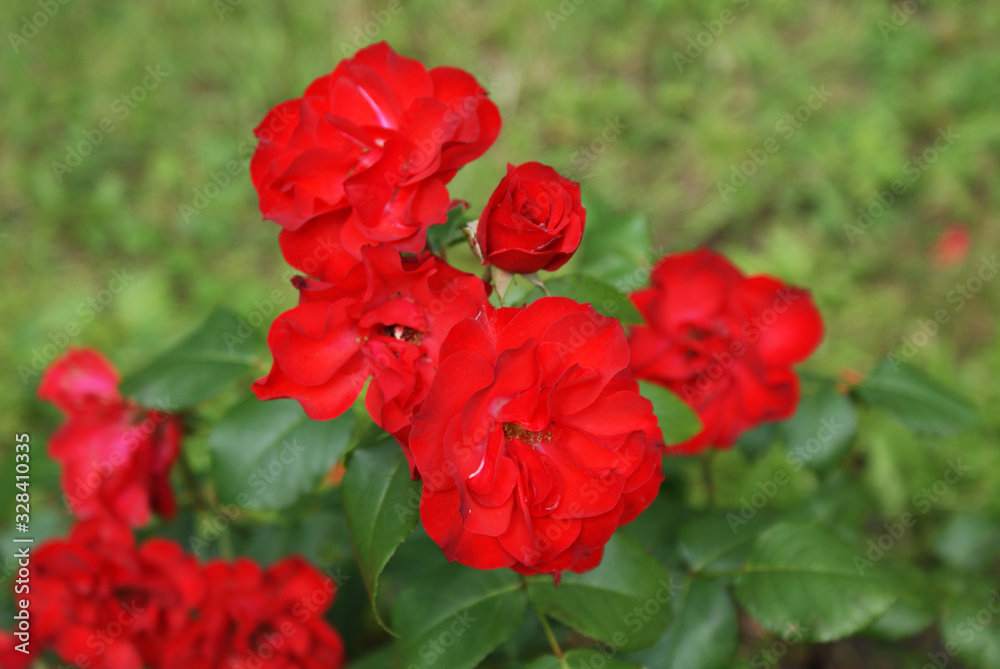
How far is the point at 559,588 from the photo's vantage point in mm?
1075

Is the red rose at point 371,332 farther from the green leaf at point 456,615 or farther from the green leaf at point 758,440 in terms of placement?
the green leaf at point 758,440

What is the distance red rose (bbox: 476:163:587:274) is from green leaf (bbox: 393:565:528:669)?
494 mm

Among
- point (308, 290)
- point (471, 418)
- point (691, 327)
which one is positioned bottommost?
point (691, 327)

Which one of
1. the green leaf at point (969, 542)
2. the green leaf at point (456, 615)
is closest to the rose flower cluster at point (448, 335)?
the green leaf at point (456, 615)

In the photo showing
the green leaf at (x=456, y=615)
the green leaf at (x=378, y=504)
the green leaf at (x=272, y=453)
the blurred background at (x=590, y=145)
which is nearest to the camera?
the green leaf at (x=378, y=504)

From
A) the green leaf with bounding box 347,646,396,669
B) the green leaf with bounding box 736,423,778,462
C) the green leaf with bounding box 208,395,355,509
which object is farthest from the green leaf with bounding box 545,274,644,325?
the green leaf with bounding box 347,646,396,669

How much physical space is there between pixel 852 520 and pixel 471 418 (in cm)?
124

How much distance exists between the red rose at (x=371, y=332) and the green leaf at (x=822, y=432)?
2.62 feet

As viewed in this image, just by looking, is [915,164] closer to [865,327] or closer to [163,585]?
[865,327]

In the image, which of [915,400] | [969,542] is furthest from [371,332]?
[969,542]

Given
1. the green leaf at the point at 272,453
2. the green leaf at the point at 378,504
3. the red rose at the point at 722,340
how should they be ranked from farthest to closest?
the red rose at the point at 722,340
the green leaf at the point at 272,453
the green leaf at the point at 378,504

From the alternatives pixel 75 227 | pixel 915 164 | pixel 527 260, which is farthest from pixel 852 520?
pixel 75 227

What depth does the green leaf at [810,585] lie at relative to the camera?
109 centimetres

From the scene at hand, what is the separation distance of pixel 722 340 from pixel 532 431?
0.56 meters
